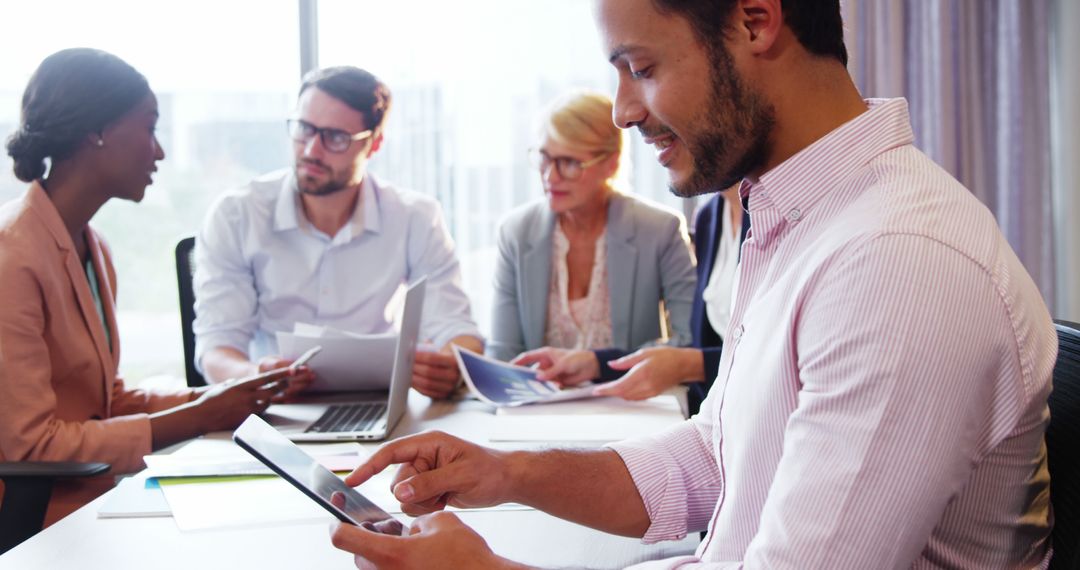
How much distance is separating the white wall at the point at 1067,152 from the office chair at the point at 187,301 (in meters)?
3.06

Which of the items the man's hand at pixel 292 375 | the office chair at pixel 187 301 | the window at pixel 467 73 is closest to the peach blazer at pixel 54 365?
the man's hand at pixel 292 375

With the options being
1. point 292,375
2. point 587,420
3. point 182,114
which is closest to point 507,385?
point 587,420

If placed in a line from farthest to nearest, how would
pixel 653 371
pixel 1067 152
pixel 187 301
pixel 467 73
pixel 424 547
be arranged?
pixel 467 73
pixel 1067 152
pixel 187 301
pixel 653 371
pixel 424 547

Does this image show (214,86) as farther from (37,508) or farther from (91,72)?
(37,508)

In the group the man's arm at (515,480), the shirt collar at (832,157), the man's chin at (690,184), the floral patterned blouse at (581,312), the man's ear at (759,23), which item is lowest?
the floral patterned blouse at (581,312)

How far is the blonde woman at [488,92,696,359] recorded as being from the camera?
2.94 m

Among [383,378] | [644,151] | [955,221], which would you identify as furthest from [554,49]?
[955,221]

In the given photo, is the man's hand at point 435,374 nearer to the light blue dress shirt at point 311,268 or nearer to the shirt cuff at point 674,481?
the light blue dress shirt at point 311,268

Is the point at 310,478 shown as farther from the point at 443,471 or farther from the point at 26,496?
the point at 26,496

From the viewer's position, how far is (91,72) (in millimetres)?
2018

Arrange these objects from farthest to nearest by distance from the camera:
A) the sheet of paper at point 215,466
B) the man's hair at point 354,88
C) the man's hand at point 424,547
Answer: the man's hair at point 354,88, the sheet of paper at point 215,466, the man's hand at point 424,547

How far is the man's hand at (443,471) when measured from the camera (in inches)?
42.6

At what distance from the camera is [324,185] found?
275 cm

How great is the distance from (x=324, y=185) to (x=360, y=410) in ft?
3.38
